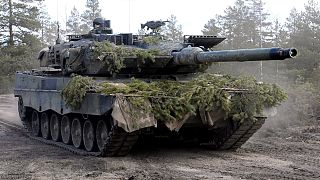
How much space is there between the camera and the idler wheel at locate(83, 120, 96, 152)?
12.1m

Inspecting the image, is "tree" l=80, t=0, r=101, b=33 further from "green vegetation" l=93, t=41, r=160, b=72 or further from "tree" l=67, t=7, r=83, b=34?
"green vegetation" l=93, t=41, r=160, b=72

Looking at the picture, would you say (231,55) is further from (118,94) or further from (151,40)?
(151,40)

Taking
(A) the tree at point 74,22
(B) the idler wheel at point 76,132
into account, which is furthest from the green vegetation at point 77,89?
(A) the tree at point 74,22

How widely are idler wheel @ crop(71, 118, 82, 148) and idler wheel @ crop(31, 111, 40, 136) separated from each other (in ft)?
8.52

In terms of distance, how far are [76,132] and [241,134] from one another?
364 cm

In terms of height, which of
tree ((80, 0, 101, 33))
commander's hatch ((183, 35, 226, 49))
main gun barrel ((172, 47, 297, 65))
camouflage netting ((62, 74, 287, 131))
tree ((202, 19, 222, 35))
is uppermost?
tree ((80, 0, 101, 33))

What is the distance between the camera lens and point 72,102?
11.7 metres

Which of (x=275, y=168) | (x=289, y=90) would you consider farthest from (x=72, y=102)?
(x=289, y=90)

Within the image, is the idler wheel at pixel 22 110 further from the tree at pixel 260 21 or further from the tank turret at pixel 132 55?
the tree at pixel 260 21

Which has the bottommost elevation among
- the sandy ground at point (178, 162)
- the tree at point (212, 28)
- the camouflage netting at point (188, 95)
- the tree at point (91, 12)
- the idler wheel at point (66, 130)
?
the sandy ground at point (178, 162)

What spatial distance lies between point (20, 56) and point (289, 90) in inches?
852

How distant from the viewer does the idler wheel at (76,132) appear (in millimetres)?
12742

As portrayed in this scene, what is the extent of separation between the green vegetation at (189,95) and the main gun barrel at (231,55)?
20.5 inches

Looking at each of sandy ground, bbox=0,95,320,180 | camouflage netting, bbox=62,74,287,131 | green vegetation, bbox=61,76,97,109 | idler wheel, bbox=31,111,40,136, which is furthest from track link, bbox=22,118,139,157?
idler wheel, bbox=31,111,40,136
